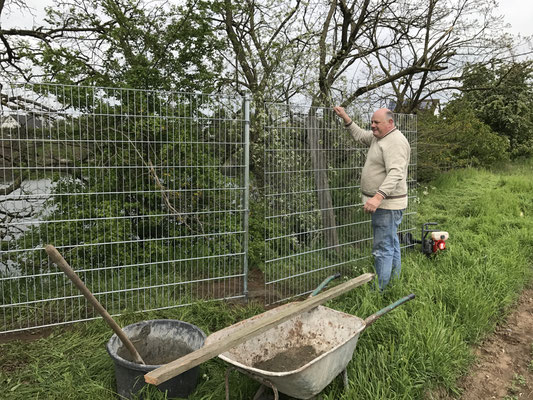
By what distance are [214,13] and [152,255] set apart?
394cm

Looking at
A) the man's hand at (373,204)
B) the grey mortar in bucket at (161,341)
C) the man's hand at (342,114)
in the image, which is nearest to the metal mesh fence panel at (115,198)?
the grey mortar in bucket at (161,341)

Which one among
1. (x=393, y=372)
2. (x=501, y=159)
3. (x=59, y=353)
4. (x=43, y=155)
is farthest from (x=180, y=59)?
(x=501, y=159)

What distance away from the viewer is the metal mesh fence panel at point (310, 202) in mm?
3994

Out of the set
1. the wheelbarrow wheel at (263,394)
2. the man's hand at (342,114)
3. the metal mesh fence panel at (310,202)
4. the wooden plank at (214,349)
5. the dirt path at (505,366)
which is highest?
the man's hand at (342,114)

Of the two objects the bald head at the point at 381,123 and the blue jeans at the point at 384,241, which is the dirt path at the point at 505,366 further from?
the bald head at the point at 381,123

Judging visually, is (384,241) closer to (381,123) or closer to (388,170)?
(388,170)

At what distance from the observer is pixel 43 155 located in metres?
3.33

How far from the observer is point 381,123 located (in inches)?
149

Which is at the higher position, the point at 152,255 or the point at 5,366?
the point at 152,255

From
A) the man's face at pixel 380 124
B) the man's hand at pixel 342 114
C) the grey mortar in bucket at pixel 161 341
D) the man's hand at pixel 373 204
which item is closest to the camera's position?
the grey mortar in bucket at pixel 161 341

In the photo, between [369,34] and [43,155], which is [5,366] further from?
[369,34]

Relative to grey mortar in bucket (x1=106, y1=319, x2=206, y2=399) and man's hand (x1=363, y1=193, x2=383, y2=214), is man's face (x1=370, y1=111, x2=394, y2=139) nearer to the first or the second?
man's hand (x1=363, y1=193, x2=383, y2=214)

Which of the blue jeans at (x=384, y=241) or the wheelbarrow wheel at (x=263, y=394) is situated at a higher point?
the blue jeans at (x=384, y=241)

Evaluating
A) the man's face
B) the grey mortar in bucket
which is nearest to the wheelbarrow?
the grey mortar in bucket
